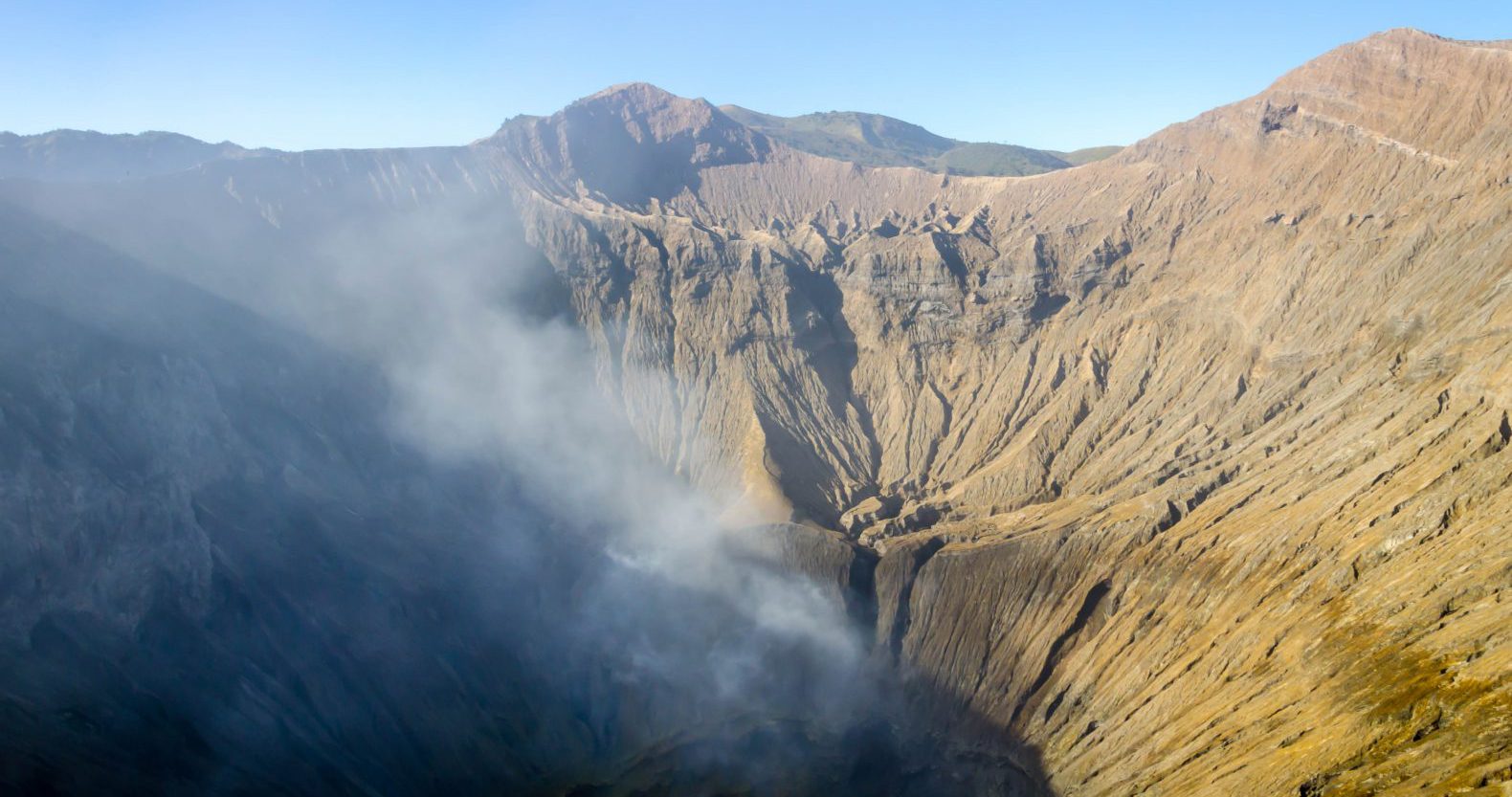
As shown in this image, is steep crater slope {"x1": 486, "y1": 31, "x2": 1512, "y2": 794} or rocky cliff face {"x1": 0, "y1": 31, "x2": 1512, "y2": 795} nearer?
steep crater slope {"x1": 486, "y1": 31, "x2": 1512, "y2": 794}

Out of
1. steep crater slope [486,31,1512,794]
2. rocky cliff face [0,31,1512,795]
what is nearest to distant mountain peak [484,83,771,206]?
rocky cliff face [0,31,1512,795]

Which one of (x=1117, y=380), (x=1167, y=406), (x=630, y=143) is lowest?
(x=1167, y=406)

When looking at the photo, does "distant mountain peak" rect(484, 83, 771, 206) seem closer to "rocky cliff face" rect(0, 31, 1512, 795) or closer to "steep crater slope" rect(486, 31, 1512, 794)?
"rocky cliff face" rect(0, 31, 1512, 795)

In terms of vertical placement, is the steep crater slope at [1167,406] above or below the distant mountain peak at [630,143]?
below

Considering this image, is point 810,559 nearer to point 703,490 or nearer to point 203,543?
point 703,490

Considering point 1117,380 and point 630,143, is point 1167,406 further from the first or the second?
point 630,143

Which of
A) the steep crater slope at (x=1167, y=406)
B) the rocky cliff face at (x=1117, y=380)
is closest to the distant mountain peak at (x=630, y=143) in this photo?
the rocky cliff face at (x=1117, y=380)

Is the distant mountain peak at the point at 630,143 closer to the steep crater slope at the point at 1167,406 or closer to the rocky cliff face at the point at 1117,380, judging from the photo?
the rocky cliff face at the point at 1117,380

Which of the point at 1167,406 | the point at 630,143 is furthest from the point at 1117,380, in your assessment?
the point at 630,143
